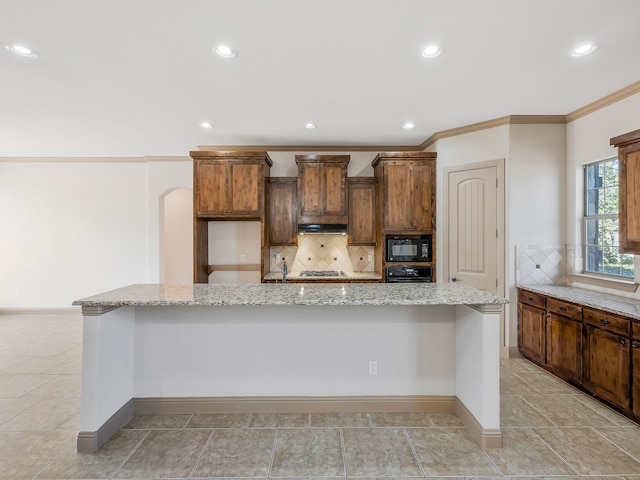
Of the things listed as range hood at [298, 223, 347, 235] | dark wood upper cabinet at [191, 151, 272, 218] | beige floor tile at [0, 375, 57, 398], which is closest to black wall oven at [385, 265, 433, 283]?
range hood at [298, 223, 347, 235]

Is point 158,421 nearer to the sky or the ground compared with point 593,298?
nearer to the ground

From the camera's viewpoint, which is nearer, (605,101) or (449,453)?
(449,453)

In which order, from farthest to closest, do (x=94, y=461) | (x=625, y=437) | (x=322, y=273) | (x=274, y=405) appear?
1. (x=322, y=273)
2. (x=274, y=405)
3. (x=625, y=437)
4. (x=94, y=461)

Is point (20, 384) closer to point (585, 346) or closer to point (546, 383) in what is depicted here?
point (546, 383)

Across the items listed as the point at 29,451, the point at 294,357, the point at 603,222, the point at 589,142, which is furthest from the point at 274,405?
the point at 589,142

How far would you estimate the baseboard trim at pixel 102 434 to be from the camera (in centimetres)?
208

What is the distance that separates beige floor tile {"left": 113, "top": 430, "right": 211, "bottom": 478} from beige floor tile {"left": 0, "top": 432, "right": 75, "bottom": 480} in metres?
0.53

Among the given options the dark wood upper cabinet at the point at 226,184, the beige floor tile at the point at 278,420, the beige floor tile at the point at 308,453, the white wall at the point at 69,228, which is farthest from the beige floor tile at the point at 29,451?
the white wall at the point at 69,228

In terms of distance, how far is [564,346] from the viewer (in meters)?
3.06

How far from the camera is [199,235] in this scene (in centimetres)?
459

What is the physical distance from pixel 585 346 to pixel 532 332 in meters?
0.68

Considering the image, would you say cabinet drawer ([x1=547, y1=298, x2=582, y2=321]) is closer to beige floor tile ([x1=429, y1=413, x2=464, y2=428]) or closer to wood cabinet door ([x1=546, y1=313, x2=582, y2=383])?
wood cabinet door ([x1=546, y1=313, x2=582, y2=383])

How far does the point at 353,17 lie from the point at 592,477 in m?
3.15

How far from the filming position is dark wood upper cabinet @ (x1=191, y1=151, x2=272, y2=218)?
4355mm
